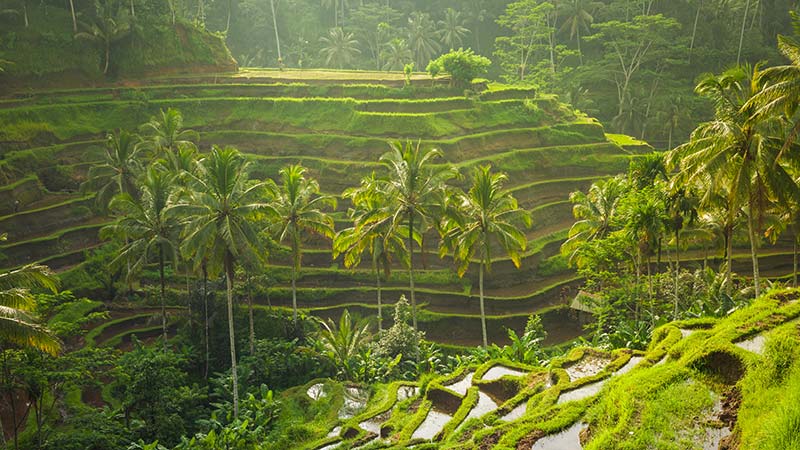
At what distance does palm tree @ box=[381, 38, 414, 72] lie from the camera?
65938mm

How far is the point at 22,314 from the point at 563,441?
43.3ft

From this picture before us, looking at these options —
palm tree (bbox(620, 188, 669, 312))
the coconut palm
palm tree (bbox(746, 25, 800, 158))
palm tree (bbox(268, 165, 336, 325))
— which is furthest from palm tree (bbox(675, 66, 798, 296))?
the coconut palm

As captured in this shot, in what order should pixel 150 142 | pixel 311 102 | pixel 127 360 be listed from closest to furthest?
pixel 127 360 → pixel 150 142 → pixel 311 102

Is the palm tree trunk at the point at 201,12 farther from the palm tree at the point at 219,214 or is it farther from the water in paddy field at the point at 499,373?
the water in paddy field at the point at 499,373

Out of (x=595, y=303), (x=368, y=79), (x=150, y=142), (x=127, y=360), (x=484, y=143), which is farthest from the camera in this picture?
(x=368, y=79)

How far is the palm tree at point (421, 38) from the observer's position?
6975 cm

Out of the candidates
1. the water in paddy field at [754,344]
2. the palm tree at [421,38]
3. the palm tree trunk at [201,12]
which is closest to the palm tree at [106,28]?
the palm tree trunk at [201,12]

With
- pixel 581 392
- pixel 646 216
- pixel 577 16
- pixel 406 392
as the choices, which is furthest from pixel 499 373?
pixel 577 16

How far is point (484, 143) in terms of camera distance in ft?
136

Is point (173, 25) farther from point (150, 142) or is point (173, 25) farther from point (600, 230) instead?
point (600, 230)

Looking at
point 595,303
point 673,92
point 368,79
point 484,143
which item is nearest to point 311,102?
point 368,79

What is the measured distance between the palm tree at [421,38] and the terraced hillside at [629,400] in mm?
55405

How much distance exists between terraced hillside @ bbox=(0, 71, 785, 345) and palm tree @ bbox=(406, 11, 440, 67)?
19.9 meters

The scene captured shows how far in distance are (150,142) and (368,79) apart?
22425 mm
